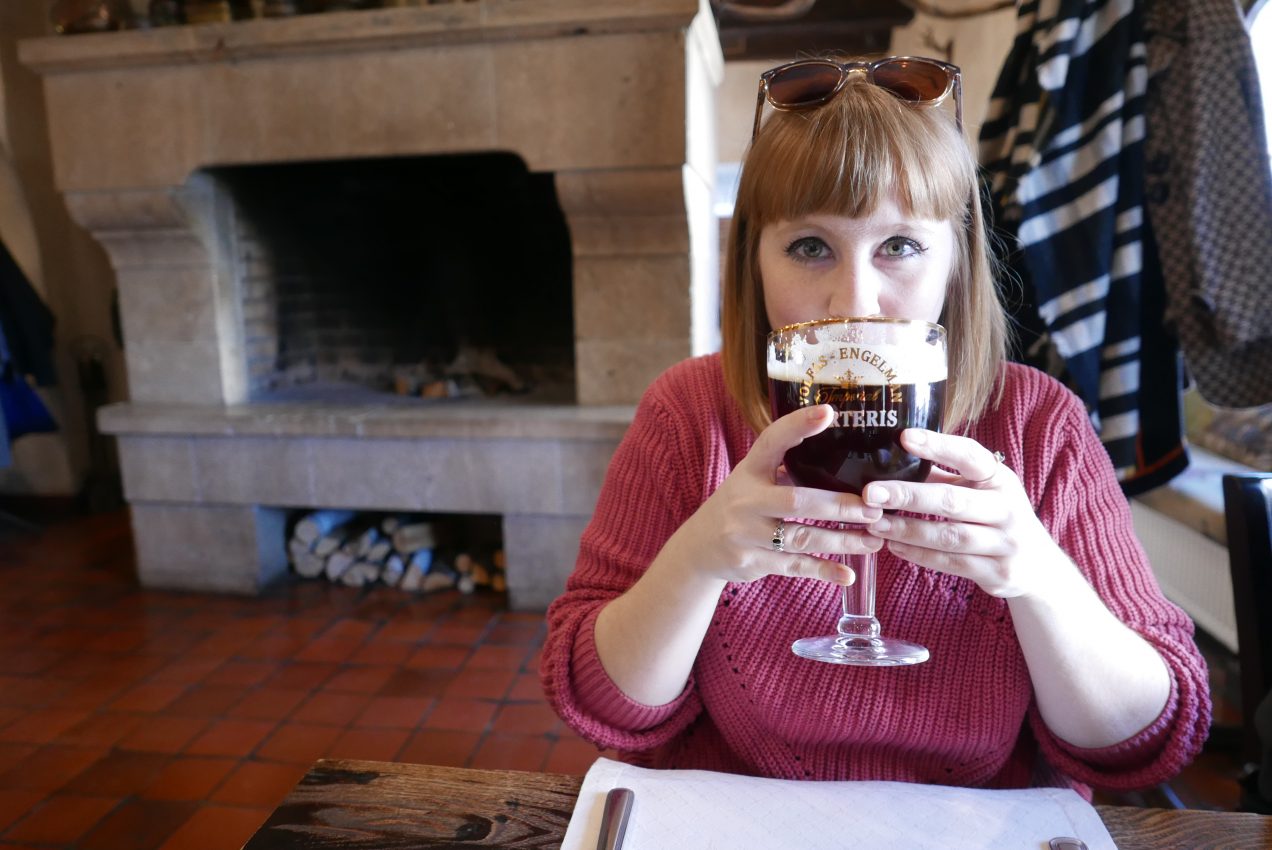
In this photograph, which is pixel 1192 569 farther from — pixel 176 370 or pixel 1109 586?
pixel 176 370

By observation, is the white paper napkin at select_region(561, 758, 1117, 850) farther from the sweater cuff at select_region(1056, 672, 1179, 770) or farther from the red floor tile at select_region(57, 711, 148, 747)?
the red floor tile at select_region(57, 711, 148, 747)

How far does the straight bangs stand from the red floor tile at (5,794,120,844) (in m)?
1.92

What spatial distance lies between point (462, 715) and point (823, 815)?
5.61ft

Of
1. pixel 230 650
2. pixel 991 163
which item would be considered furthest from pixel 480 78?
pixel 230 650

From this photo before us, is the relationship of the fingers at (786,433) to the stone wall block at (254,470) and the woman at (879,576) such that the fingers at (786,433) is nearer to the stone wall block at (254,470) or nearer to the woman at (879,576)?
the woman at (879,576)

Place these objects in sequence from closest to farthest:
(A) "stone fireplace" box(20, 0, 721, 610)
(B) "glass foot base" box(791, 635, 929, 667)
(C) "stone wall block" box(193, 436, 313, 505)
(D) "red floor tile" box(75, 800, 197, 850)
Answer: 1. (B) "glass foot base" box(791, 635, 929, 667)
2. (D) "red floor tile" box(75, 800, 197, 850)
3. (A) "stone fireplace" box(20, 0, 721, 610)
4. (C) "stone wall block" box(193, 436, 313, 505)

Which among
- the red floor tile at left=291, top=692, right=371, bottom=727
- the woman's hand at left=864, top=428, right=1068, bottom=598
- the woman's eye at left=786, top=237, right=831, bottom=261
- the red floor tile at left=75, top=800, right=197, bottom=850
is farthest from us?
the red floor tile at left=291, top=692, right=371, bottom=727

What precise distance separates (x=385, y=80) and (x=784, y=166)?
230 centimetres

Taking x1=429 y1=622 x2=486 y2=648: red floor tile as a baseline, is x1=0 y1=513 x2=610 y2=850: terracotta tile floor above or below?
above

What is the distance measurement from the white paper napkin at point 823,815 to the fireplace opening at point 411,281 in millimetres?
2771

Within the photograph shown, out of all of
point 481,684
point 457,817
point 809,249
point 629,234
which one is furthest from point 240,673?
point 809,249

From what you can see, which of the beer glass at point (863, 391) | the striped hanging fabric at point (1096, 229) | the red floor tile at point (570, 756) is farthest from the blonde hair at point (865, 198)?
the red floor tile at point (570, 756)

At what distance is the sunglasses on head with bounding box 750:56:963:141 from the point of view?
0.84 m

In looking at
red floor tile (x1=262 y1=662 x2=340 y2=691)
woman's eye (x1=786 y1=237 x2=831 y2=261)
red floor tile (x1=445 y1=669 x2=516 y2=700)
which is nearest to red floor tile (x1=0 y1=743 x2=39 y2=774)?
red floor tile (x1=262 y1=662 x2=340 y2=691)
